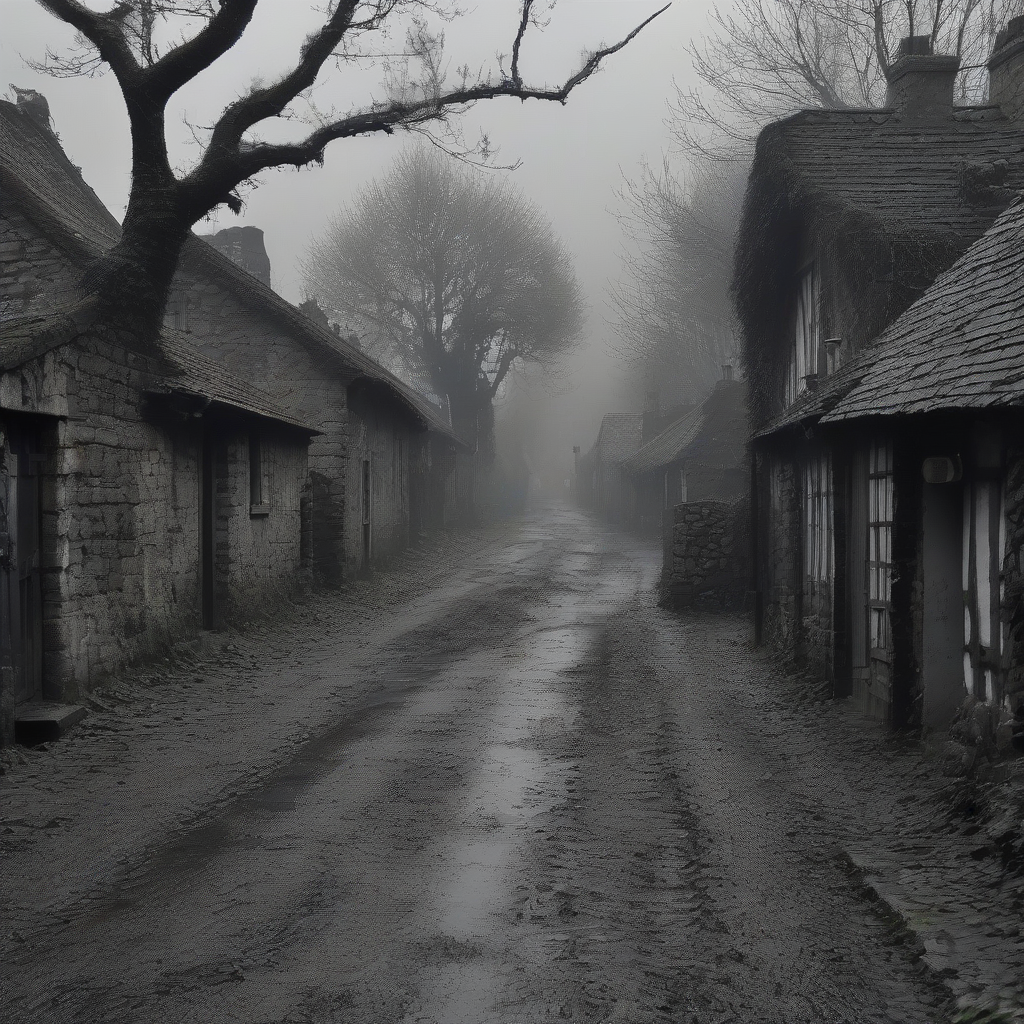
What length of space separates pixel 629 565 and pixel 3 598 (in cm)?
1852

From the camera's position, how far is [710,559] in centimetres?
1681

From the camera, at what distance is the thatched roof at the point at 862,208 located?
35.1ft

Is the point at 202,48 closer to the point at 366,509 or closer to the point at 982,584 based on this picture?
the point at 982,584

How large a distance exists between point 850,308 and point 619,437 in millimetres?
44889

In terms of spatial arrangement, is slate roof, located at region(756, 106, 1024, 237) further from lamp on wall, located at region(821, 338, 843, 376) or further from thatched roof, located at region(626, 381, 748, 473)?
thatched roof, located at region(626, 381, 748, 473)

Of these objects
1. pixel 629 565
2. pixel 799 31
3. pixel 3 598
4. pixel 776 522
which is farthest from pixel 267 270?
pixel 3 598

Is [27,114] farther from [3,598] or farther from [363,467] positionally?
[3,598]

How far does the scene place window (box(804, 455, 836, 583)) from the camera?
995cm

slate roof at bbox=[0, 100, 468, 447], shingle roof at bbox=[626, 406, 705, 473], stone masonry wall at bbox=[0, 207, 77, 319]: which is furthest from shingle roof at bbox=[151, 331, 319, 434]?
shingle roof at bbox=[626, 406, 705, 473]

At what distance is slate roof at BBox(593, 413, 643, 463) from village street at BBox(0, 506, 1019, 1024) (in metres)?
43.1

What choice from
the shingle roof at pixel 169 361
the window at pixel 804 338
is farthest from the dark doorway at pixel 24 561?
the window at pixel 804 338

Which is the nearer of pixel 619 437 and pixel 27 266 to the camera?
pixel 27 266

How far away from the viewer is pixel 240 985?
394 centimetres

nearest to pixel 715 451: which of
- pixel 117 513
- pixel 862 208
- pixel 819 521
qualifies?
pixel 862 208
